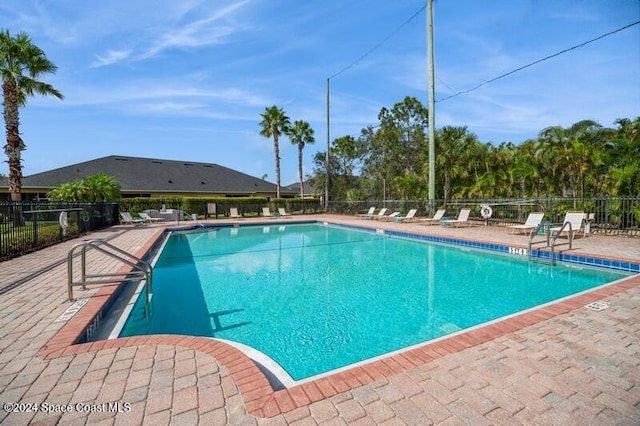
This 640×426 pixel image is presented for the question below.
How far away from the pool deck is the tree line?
11.4 meters

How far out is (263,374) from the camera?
256cm

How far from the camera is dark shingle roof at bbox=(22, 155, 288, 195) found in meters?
25.9

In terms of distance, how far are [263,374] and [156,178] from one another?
2962cm

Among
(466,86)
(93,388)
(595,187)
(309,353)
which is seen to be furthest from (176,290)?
(595,187)

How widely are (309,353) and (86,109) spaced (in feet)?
68.4

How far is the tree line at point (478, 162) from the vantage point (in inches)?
504

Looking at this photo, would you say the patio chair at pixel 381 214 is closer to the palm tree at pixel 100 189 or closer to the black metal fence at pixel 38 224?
the black metal fence at pixel 38 224

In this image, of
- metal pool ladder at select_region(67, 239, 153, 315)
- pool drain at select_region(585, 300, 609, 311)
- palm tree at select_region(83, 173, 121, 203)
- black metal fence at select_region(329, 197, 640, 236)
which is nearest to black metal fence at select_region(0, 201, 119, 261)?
palm tree at select_region(83, 173, 121, 203)

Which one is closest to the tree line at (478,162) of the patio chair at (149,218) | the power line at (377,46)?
the power line at (377,46)

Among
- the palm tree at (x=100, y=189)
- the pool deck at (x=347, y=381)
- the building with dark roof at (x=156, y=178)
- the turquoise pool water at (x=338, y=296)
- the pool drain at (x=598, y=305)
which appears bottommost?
the turquoise pool water at (x=338, y=296)

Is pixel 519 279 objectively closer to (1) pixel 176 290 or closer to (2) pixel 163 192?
(1) pixel 176 290

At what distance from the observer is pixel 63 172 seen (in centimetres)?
2602

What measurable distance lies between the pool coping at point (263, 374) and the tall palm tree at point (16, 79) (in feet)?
48.8

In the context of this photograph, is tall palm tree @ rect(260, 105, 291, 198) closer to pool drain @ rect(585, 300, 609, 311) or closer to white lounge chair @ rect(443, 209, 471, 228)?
white lounge chair @ rect(443, 209, 471, 228)
